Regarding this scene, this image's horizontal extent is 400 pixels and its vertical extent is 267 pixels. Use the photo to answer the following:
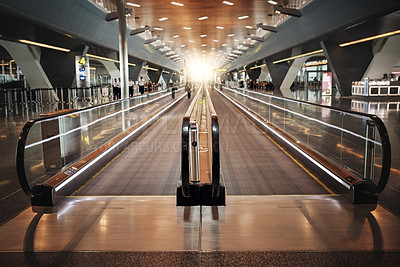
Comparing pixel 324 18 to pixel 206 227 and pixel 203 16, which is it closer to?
pixel 203 16

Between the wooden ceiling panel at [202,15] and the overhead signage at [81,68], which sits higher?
the wooden ceiling panel at [202,15]

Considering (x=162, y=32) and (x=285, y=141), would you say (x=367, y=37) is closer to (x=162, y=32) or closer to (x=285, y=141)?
(x=285, y=141)

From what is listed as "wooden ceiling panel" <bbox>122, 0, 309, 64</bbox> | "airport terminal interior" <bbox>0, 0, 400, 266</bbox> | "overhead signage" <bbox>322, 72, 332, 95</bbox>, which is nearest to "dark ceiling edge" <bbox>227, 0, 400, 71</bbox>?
"airport terminal interior" <bbox>0, 0, 400, 266</bbox>

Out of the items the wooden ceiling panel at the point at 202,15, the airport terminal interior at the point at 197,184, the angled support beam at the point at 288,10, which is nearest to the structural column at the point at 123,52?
the airport terminal interior at the point at 197,184

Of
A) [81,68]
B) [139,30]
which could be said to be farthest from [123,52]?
[139,30]

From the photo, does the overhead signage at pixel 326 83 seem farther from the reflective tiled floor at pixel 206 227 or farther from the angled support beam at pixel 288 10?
the reflective tiled floor at pixel 206 227

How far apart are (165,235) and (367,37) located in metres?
21.7

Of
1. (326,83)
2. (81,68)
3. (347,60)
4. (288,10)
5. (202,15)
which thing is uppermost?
(202,15)

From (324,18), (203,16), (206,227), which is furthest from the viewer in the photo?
(203,16)

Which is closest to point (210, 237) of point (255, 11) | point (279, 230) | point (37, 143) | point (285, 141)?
point (279, 230)

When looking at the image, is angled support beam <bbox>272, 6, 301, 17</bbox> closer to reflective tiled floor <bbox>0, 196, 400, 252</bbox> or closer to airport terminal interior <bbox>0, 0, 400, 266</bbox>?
airport terminal interior <bbox>0, 0, 400, 266</bbox>

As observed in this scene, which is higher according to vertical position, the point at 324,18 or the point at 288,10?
the point at 288,10

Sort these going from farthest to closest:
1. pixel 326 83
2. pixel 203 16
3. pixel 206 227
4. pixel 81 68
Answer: pixel 326 83, pixel 203 16, pixel 81 68, pixel 206 227

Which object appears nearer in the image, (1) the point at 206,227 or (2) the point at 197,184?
(1) the point at 206,227
